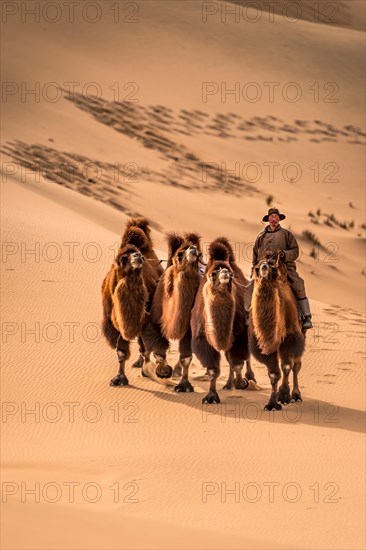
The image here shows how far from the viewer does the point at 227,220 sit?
1141 inches

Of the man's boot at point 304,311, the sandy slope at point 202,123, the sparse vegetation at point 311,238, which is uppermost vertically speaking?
the sandy slope at point 202,123

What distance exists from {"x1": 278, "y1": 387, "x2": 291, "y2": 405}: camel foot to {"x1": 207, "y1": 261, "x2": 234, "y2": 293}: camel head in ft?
4.58

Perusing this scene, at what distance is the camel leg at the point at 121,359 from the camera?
47.9 ft

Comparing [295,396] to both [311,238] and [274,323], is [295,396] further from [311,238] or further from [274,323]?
[311,238]

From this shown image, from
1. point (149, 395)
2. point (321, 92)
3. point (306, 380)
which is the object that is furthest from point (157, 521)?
point (321, 92)

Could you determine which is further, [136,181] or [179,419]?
[136,181]

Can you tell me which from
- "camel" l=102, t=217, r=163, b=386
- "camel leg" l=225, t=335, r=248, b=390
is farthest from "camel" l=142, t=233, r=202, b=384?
"camel leg" l=225, t=335, r=248, b=390

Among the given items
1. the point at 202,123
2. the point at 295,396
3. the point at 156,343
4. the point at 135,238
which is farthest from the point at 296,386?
the point at 202,123

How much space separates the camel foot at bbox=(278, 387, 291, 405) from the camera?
46.3 feet

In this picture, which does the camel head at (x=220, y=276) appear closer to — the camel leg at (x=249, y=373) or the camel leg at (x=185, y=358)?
the camel leg at (x=185, y=358)

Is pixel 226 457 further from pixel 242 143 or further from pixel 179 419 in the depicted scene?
pixel 242 143

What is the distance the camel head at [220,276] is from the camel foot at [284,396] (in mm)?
1395

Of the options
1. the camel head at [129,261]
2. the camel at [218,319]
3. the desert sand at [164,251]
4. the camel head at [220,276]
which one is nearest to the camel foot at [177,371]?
the desert sand at [164,251]

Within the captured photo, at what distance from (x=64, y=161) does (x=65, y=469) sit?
20.9 metres
